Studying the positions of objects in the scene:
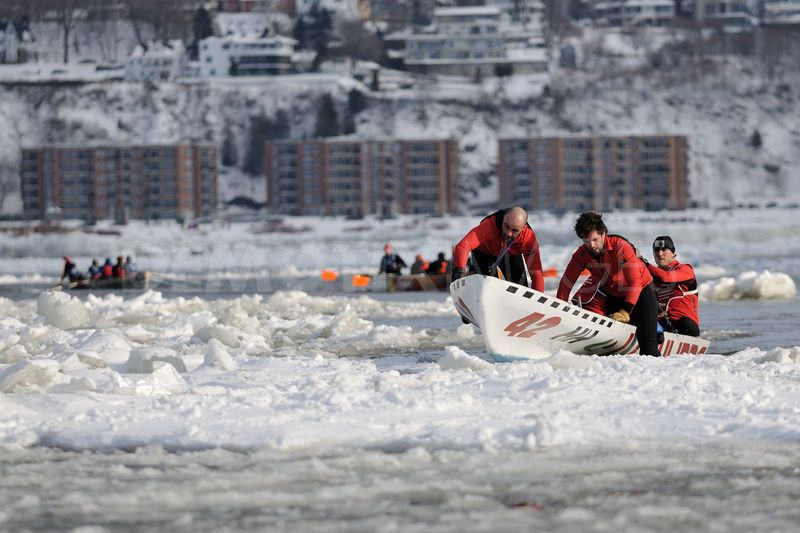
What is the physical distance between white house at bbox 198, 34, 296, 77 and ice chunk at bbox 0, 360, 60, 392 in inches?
7208

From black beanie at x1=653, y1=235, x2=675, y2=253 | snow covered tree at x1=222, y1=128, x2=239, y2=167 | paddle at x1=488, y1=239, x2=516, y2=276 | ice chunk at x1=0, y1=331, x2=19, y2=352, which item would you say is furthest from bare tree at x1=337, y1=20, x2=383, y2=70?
paddle at x1=488, y1=239, x2=516, y2=276

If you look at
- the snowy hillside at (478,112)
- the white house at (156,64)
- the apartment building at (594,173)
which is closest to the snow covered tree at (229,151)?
the snowy hillside at (478,112)

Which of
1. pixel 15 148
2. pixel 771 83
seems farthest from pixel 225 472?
pixel 771 83

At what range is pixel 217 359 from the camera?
11695 mm

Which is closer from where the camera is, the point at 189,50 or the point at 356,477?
the point at 356,477

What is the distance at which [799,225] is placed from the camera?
403 feet

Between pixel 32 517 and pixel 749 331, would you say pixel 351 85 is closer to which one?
pixel 749 331

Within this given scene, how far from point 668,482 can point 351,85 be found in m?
178

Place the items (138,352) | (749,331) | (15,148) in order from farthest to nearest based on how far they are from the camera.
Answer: (15,148)
(749,331)
(138,352)

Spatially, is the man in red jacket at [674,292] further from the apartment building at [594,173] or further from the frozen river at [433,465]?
the apartment building at [594,173]

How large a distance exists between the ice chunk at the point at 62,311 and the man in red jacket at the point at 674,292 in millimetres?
8243

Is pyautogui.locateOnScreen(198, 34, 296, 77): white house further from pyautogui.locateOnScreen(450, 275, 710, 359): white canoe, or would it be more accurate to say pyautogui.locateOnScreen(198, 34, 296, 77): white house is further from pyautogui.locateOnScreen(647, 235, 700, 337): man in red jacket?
pyautogui.locateOnScreen(450, 275, 710, 359): white canoe

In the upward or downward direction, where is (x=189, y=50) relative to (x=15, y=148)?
upward

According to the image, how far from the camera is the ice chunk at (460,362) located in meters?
10.9
